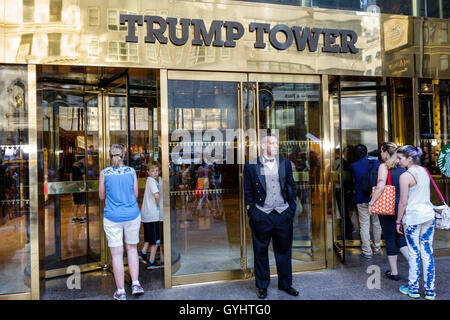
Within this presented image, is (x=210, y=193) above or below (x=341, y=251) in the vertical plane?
above

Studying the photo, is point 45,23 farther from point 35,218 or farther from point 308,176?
point 308,176

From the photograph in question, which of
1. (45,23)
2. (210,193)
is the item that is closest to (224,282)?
(210,193)

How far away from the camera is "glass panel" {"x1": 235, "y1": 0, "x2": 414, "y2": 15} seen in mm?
5398

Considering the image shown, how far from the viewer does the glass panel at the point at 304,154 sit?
529 cm

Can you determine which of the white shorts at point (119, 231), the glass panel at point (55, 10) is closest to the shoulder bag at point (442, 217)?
the white shorts at point (119, 231)

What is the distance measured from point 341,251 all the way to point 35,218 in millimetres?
4201

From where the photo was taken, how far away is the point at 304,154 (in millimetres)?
5402

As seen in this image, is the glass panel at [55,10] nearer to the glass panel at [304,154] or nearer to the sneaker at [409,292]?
the glass panel at [304,154]

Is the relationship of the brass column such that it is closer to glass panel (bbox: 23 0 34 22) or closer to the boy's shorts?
glass panel (bbox: 23 0 34 22)

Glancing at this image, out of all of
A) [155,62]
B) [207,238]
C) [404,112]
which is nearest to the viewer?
[155,62]

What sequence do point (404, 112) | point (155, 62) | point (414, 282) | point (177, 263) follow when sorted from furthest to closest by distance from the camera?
1. point (404, 112)
2. point (177, 263)
3. point (155, 62)
4. point (414, 282)

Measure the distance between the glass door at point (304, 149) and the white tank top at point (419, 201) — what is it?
1.39 meters

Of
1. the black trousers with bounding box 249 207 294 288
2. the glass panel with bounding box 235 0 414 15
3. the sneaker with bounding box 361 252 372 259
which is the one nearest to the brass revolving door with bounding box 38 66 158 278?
the black trousers with bounding box 249 207 294 288

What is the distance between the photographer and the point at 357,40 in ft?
17.6
